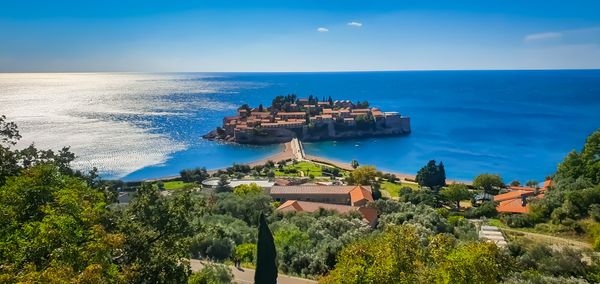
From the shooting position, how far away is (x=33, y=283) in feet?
26.2

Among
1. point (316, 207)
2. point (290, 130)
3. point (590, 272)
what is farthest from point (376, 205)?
point (290, 130)

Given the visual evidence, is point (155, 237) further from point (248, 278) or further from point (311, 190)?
point (311, 190)

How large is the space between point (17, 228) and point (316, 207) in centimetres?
2471

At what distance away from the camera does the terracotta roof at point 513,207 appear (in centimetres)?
3308

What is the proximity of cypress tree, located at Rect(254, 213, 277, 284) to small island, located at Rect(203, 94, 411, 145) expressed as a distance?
2856 inches

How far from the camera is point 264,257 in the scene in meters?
13.4

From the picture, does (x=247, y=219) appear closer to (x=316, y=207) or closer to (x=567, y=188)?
(x=316, y=207)

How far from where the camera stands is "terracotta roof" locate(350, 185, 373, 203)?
125 feet

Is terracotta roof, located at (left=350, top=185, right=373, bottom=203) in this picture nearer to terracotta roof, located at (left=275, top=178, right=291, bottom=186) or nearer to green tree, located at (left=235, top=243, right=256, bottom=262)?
terracotta roof, located at (left=275, top=178, right=291, bottom=186)

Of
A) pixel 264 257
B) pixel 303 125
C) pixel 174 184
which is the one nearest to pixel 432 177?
pixel 174 184

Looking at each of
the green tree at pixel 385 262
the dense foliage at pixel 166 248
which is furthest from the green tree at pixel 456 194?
the green tree at pixel 385 262

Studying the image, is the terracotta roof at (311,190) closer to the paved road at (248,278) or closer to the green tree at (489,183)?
the green tree at (489,183)

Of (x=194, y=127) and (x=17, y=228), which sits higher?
(x=17, y=228)

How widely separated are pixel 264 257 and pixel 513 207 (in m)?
27.0
